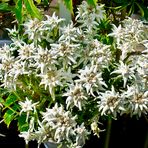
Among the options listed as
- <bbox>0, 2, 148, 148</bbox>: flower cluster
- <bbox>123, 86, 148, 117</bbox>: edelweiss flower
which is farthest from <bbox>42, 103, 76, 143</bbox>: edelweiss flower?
<bbox>123, 86, 148, 117</bbox>: edelweiss flower

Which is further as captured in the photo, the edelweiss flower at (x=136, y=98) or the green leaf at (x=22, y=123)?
the green leaf at (x=22, y=123)

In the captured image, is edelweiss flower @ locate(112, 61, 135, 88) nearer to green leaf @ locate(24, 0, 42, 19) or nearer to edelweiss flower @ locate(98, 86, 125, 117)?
edelweiss flower @ locate(98, 86, 125, 117)

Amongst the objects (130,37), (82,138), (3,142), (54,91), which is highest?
(130,37)

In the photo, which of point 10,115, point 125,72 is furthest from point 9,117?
point 125,72

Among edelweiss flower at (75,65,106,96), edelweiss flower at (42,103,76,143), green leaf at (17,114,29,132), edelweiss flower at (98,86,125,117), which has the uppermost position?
edelweiss flower at (75,65,106,96)

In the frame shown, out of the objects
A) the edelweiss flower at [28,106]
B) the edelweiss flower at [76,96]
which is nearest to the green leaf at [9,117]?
the edelweiss flower at [28,106]

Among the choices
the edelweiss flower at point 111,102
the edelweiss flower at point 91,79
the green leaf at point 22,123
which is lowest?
the green leaf at point 22,123

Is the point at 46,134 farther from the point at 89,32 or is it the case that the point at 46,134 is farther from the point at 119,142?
the point at 119,142

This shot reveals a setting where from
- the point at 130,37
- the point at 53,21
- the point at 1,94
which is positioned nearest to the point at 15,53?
the point at 1,94

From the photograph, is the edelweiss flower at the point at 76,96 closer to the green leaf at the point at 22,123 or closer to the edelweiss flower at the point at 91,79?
the edelweiss flower at the point at 91,79
